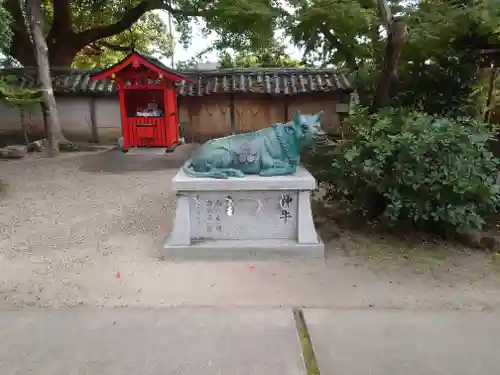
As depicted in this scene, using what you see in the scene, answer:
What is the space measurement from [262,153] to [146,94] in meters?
8.63

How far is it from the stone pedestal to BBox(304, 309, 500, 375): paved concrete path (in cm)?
121

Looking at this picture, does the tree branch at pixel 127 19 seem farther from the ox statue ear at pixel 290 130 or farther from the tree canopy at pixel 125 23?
the ox statue ear at pixel 290 130

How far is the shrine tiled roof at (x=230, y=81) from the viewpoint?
1305cm

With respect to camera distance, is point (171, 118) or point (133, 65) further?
point (171, 118)

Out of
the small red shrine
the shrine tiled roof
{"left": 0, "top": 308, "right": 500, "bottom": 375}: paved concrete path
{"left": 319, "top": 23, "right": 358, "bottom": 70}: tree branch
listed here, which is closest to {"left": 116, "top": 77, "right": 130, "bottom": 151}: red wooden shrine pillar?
the small red shrine

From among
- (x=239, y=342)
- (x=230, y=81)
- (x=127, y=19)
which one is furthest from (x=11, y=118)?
(x=239, y=342)

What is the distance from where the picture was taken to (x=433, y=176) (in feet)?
13.9

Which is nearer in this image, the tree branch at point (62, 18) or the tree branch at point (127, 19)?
the tree branch at point (127, 19)

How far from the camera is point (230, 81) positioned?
44.7 feet

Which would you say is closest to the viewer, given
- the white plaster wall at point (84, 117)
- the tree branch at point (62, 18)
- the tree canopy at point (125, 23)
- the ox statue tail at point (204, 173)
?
the ox statue tail at point (204, 173)

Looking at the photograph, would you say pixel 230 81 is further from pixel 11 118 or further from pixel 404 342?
pixel 404 342

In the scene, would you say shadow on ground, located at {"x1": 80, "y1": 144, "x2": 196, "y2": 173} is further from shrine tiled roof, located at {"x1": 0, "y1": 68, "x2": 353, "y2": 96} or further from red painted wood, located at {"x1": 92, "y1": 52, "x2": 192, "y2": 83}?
shrine tiled roof, located at {"x1": 0, "y1": 68, "x2": 353, "y2": 96}

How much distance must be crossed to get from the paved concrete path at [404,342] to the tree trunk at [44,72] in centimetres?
1025

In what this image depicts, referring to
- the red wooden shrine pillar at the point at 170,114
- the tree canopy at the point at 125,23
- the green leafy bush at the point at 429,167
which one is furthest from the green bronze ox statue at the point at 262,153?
the red wooden shrine pillar at the point at 170,114
